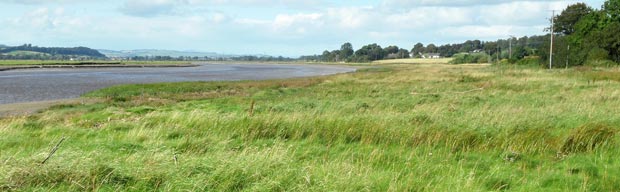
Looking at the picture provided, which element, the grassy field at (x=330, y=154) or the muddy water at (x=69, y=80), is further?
the muddy water at (x=69, y=80)

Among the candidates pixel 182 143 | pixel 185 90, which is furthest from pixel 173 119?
pixel 185 90

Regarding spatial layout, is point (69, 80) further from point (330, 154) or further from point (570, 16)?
point (570, 16)

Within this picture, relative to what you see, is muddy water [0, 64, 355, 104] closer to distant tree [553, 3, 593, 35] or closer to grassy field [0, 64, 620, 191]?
grassy field [0, 64, 620, 191]

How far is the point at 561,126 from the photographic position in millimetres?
12641

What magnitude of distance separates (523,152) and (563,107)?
799cm

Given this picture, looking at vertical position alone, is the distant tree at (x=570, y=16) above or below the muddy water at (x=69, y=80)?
above

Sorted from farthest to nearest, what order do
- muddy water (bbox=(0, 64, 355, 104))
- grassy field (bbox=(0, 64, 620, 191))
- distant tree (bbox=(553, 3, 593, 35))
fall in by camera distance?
distant tree (bbox=(553, 3, 593, 35))
muddy water (bbox=(0, 64, 355, 104))
grassy field (bbox=(0, 64, 620, 191))

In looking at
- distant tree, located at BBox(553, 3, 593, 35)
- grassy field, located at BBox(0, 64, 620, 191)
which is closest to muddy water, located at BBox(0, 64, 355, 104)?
grassy field, located at BBox(0, 64, 620, 191)

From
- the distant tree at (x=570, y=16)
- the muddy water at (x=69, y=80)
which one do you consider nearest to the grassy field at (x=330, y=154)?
the muddy water at (x=69, y=80)

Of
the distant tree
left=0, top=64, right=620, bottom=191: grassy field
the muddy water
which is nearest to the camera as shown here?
left=0, top=64, right=620, bottom=191: grassy field

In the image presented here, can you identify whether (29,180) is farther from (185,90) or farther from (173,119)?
(185,90)

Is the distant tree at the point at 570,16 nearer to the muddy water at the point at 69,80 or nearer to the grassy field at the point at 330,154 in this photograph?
the muddy water at the point at 69,80

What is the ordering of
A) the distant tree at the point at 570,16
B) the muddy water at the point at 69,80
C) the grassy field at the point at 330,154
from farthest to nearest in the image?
the distant tree at the point at 570,16 < the muddy water at the point at 69,80 < the grassy field at the point at 330,154

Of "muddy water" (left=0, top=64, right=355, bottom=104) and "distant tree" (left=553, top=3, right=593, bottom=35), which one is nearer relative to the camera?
"muddy water" (left=0, top=64, right=355, bottom=104)
